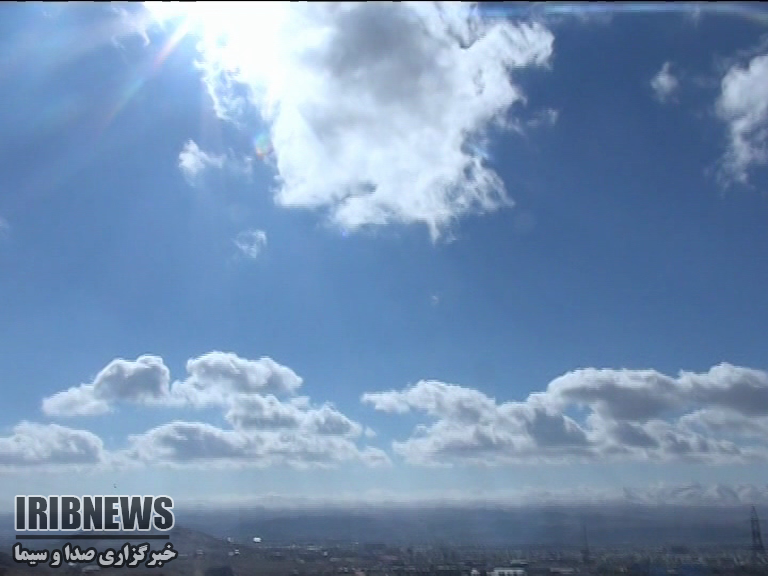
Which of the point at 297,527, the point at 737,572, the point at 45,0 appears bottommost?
the point at 737,572

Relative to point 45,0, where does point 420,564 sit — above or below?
below

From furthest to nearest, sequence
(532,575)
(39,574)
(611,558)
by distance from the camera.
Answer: (611,558), (532,575), (39,574)

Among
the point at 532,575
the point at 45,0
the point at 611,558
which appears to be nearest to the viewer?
the point at 45,0

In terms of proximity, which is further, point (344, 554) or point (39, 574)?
point (344, 554)

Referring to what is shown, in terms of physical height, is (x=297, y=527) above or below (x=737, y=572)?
above

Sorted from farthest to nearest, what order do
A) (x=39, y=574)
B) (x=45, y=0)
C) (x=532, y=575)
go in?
1. (x=532, y=575)
2. (x=39, y=574)
3. (x=45, y=0)

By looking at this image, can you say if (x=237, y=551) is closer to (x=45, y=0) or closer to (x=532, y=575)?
(x=532, y=575)

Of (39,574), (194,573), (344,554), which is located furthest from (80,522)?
(344,554)

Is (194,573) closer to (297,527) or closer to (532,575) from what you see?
(297,527)

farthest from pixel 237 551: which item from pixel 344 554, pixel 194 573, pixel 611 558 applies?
pixel 611 558
